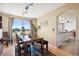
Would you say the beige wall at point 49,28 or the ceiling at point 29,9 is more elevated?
the ceiling at point 29,9

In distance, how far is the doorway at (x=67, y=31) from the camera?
1883 millimetres

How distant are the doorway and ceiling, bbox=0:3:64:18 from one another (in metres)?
0.21

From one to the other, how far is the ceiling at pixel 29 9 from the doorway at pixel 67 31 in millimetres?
213

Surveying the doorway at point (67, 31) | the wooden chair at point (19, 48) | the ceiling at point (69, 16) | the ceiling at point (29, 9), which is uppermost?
the ceiling at point (29, 9)

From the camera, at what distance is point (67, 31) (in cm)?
192

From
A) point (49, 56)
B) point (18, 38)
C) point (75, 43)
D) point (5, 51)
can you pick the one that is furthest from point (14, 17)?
point (75, 43)

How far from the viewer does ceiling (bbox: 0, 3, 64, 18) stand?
188cm

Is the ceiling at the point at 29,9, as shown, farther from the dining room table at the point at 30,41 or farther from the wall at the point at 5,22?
the dining room table at the point at 30,41

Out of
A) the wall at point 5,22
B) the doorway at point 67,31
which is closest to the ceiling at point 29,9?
the wall at point 5,22

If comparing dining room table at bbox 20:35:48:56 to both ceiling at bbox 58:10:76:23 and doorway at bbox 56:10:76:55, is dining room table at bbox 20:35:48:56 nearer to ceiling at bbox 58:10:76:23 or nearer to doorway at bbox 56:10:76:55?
doorway at bbox 56:10:76:55

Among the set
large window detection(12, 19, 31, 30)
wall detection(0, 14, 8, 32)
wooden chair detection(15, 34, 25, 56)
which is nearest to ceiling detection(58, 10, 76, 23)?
large window detection(12, 19, 31, 30)

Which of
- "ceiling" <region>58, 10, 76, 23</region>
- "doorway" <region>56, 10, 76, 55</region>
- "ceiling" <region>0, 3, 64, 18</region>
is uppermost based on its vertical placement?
"ceiling" <region>0, 3, 64, 18</region>

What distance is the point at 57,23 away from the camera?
1.94 meters

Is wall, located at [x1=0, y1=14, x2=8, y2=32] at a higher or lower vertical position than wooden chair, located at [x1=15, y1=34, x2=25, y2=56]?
higher
